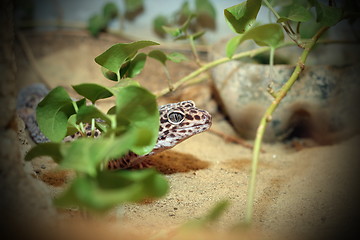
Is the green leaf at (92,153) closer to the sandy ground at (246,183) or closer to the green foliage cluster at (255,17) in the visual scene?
the sandy ground at (246,183)

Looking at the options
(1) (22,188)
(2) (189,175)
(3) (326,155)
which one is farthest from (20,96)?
(3) (326,155)

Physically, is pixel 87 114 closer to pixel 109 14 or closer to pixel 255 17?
pixel 255 17

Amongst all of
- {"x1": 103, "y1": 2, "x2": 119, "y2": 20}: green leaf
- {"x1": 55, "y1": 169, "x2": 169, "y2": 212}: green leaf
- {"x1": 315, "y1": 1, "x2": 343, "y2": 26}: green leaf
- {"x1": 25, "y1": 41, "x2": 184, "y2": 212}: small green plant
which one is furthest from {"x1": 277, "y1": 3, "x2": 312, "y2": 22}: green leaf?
{"x1": 103, "y1": 2, "x2": 119, "y2": 20}: green leaf

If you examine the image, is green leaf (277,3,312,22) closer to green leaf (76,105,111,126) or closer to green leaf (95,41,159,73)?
green leaf (95,41,159,73)

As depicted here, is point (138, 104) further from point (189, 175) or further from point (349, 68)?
point (349, 68)

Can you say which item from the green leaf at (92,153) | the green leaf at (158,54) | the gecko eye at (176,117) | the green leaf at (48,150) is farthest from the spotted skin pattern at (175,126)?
the green leaf at (92,153)

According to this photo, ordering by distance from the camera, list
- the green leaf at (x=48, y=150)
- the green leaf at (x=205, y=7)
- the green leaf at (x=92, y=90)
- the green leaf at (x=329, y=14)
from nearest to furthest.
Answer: the green leaf at (x=48, y=150) < the green leaf at (x=92, y=90) < the green leaf at (x=329, y=14) < the green leaf at (x=205, y=7)
